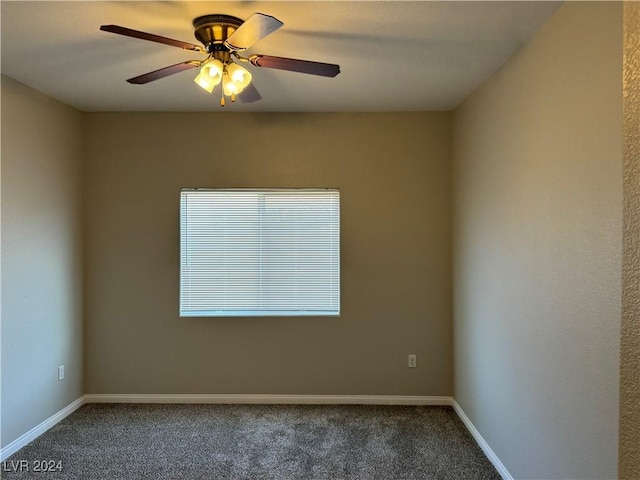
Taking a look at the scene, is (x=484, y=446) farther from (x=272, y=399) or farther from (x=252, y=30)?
(x=252, y=30)

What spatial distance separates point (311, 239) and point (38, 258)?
7.06 feet

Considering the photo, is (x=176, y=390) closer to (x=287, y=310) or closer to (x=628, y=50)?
(x=287, y=310)

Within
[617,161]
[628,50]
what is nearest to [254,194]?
[617,161]

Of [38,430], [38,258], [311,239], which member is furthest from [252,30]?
[38,430]

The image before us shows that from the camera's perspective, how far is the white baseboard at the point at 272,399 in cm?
366

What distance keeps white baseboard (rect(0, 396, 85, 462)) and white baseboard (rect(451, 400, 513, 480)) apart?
10.7 ft

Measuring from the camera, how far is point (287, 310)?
3.72 meters

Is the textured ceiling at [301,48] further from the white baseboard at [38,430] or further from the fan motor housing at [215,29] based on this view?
the white baseboard at [38,430]

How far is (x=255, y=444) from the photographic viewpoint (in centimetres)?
296

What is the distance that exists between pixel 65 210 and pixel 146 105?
1.11m

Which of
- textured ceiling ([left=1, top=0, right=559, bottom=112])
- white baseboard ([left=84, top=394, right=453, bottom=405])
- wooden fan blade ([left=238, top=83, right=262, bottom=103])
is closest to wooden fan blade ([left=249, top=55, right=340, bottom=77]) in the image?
textured ceiling ([left=1, top=0, right=559, bottom=112])

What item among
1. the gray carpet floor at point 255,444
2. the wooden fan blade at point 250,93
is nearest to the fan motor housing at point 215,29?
the wooden fan blade at point 250,93

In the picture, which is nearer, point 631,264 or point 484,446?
point 631,264

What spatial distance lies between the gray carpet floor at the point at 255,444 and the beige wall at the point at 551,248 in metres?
0.45
